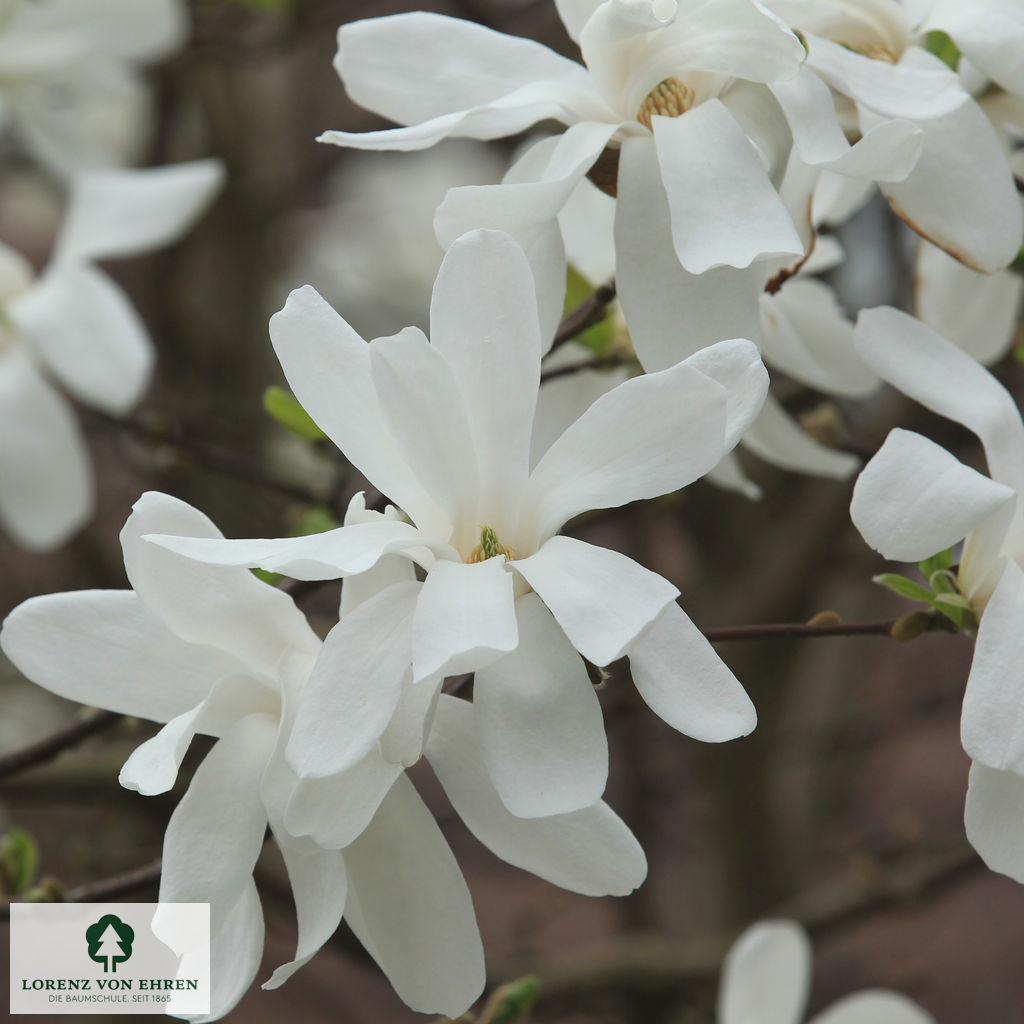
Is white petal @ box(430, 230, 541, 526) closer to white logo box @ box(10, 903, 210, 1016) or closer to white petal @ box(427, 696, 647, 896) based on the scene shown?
white petal @ box(427, 696, 647, 896)

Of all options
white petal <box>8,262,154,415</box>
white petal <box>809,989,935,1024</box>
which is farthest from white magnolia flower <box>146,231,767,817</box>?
white petal <box>809,989,935,1024</box>

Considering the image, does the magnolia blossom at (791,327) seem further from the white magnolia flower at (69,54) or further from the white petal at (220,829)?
the white magnolia flower at (69,54)

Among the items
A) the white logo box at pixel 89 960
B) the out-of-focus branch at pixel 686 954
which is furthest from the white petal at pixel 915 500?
the out-of-focus branch at pixel 686 954

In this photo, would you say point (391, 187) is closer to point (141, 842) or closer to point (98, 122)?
point (98, 122)

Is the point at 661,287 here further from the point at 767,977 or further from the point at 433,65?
the point at 767,977

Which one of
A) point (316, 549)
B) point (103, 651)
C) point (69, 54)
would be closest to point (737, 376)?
point (316, 549)
